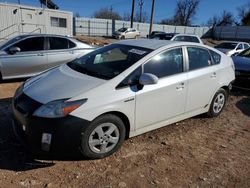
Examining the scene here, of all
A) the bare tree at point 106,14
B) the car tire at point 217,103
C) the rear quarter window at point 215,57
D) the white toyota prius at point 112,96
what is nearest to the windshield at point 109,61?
the white toyota prius at point 112,96

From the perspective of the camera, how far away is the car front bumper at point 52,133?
9.81 ft

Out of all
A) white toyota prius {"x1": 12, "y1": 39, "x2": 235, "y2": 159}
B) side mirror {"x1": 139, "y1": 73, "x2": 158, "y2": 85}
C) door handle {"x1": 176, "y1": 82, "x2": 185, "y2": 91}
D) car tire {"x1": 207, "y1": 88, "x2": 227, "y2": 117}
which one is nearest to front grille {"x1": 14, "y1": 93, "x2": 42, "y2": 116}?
white toyota prius {"x1": 12, "y1": 39, "x2": 235, "y2": 159}

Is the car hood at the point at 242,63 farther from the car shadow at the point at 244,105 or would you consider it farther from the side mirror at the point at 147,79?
the side mirror at the point at 147,79

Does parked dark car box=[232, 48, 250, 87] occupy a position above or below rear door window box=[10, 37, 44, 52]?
below

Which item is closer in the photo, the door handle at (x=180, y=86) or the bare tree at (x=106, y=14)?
the door handle at (x=180, y=86)

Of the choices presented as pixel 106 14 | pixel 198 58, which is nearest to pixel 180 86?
pixel 198 58

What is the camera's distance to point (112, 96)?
10.9 ft

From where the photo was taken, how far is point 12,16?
2223cm

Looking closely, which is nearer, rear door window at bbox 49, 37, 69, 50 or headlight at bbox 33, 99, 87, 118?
headlight at bbox 33, 99, 87, 118

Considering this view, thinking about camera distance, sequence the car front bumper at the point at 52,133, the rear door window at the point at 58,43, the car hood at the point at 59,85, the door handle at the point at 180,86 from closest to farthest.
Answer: the car front bumper at the point at 52,133 → the car hood at the point at 59,85 → the door handle at the point at 180,86 → the rear door window at the point at 58,43

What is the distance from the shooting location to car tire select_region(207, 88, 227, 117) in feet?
16.3

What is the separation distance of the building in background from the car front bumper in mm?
21608

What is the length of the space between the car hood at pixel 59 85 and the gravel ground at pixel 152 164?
2.70 ft

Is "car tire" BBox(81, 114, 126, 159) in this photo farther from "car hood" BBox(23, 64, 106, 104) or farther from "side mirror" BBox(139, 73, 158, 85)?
"side mirror" BBox(139, 73, 158, 85)
